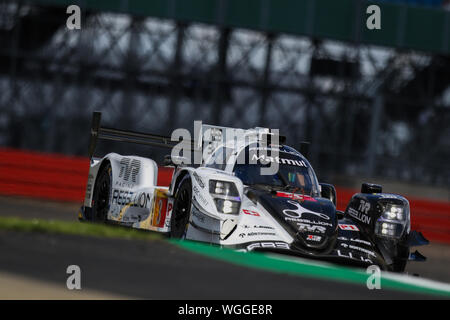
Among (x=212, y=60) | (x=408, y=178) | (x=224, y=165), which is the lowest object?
(x=408, y=178)

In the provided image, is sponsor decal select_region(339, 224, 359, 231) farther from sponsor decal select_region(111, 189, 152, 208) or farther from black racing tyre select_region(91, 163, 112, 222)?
black racing tyre select_region(91, 163, 112, 222)

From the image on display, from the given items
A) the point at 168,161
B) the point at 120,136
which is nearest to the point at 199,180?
the point at 168,161

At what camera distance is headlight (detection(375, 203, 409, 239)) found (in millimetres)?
7586

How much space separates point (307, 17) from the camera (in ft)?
80.5

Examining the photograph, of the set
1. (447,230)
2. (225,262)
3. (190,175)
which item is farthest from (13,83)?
(225,262)

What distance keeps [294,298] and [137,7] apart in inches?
814

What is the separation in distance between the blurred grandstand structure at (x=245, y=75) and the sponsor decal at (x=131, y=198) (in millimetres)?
14800

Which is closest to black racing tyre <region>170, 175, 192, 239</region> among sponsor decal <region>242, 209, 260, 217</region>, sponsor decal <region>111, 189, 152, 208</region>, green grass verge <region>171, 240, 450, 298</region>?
sponsor decal <region>242, 209, 260, 217</region>

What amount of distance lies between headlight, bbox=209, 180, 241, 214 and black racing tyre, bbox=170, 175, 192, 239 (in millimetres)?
341

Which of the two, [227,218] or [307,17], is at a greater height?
[307,17]

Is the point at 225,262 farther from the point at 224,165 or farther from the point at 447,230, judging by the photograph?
the point at 447,230

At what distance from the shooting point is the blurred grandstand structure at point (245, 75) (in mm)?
23812

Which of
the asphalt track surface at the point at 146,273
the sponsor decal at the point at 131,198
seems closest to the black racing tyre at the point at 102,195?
the sponsor decal at the point at 131,198

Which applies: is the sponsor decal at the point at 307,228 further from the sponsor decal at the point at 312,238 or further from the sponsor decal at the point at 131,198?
the sponsor decal at the point at 131,198
